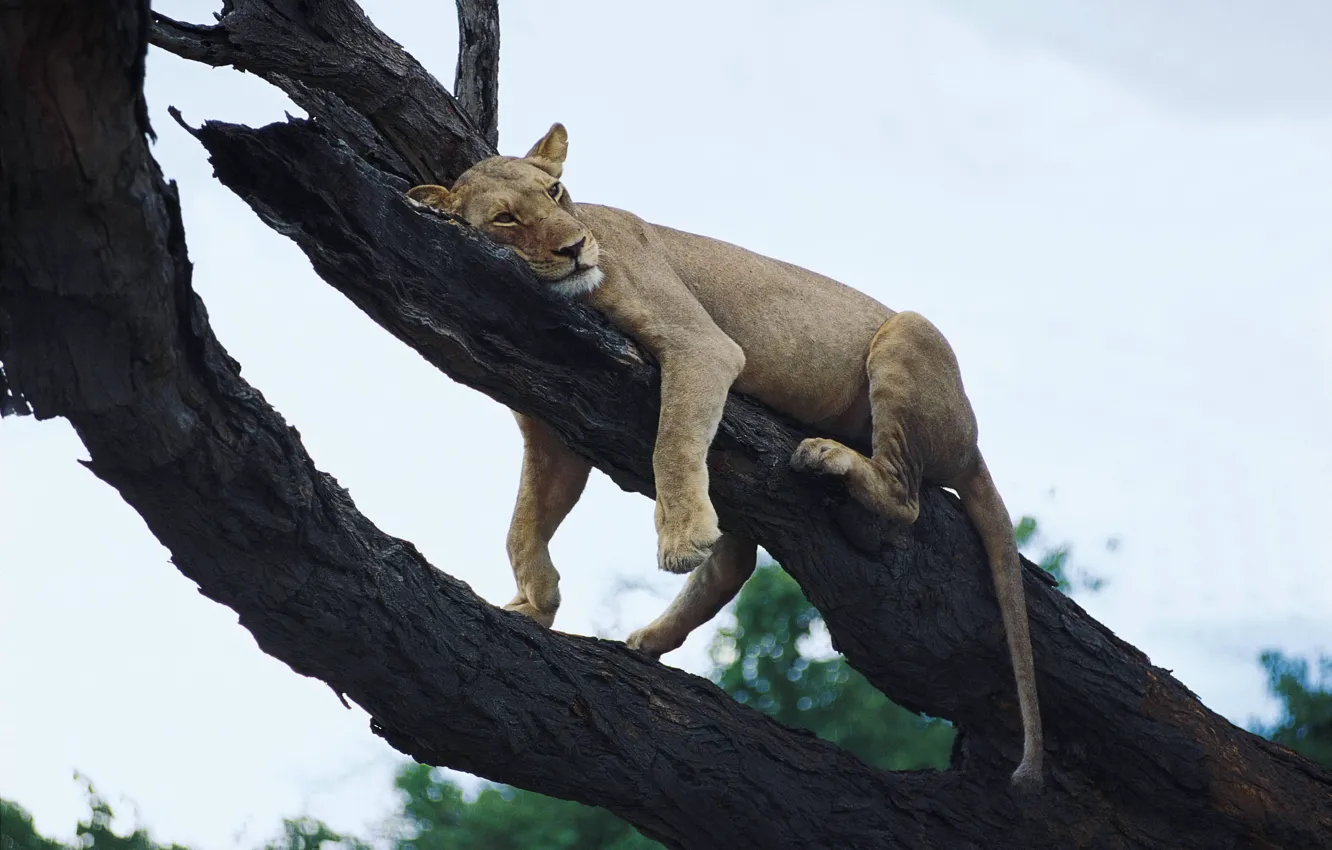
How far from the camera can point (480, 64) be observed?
608 cm

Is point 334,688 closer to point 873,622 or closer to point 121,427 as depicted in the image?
point 121,427

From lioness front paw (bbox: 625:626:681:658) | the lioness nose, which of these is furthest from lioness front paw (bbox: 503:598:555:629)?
the lioness nose

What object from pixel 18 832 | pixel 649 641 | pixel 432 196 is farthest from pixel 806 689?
pixel 432 196

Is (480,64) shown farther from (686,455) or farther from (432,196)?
(686,455)

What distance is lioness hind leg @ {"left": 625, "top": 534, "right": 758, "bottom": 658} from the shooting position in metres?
5.26

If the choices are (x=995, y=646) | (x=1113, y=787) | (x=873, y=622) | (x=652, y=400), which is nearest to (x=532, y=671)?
(x=652, y=400)

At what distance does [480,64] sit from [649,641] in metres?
2.78

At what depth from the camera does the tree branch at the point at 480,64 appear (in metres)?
6.03

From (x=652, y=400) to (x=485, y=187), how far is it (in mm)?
887

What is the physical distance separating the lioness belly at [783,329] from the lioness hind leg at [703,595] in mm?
656

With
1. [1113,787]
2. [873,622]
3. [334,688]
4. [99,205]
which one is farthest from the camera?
[1113,787]

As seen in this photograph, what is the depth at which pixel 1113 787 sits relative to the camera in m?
5.06

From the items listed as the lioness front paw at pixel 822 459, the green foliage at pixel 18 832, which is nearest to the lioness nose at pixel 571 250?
the lioness front paw at pixel 822 459

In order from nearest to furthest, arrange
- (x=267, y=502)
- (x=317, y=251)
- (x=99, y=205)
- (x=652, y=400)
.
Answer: (x=99, y=205), (x=267, y=502), (x=317, y=251), (x=652, y=400)
